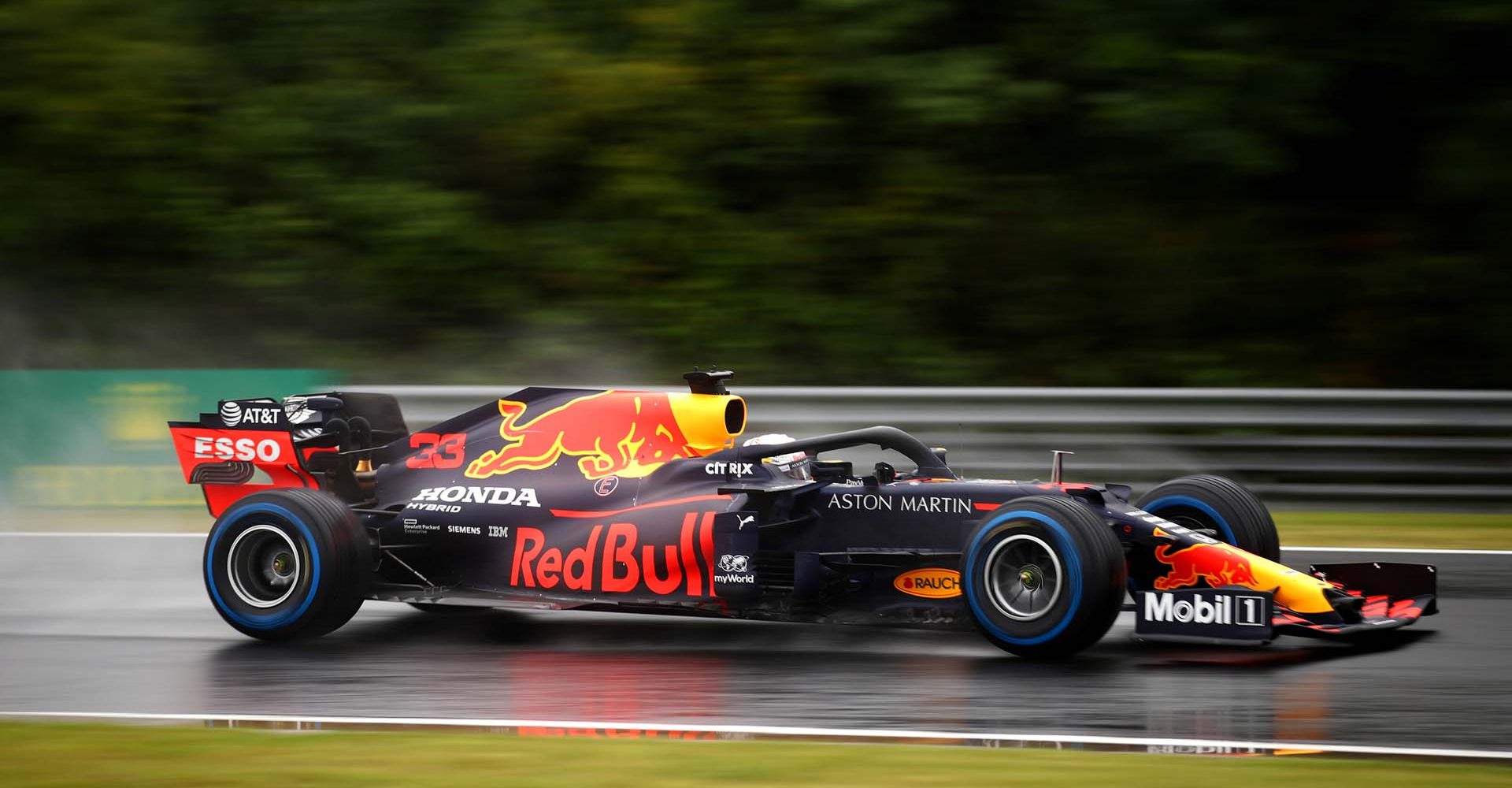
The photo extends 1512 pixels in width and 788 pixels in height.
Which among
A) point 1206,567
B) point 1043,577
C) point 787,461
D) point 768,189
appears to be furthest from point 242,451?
point 768,189

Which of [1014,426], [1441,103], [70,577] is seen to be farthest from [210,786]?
[1441,103]

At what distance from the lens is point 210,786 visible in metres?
5.42

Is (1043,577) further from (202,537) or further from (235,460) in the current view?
(202,537)

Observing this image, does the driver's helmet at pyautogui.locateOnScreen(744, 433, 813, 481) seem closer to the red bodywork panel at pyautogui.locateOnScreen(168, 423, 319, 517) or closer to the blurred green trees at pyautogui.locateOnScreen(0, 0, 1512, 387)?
the red bodywork panel at pyautogui.locateOnScreen(168, 423, 319, 517)

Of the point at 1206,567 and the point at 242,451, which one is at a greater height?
the point at 242,451

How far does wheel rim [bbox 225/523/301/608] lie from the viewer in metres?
8.31

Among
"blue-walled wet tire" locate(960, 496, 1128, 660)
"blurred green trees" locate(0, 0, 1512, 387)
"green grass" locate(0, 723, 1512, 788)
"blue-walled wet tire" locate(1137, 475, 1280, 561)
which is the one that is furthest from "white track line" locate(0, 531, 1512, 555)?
"blurred green trees" locate(0, 0, 1512, 387)

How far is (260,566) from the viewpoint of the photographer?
8.38 metres

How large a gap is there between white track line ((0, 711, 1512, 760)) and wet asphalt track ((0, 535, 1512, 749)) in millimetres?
84

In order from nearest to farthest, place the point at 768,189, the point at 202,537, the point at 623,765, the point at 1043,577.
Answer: the point at 623,765 → the point at 1043,577 → the point at 202,537 → the point at 768,189

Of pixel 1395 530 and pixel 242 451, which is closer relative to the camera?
pixel 242 451

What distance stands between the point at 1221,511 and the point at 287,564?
4308mm

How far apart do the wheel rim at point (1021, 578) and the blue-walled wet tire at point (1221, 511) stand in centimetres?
120

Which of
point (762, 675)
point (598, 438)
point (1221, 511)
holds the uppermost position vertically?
point (598, 438)
